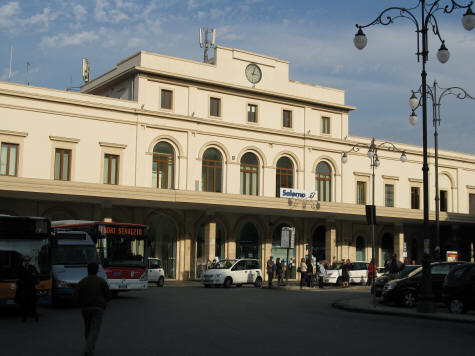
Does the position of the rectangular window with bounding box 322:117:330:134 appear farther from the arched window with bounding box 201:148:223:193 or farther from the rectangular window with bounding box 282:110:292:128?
the arched window with bounding box 201:148:223:193

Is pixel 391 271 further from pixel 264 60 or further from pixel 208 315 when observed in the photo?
pixel 264 60

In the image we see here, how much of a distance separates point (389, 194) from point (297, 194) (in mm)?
11738

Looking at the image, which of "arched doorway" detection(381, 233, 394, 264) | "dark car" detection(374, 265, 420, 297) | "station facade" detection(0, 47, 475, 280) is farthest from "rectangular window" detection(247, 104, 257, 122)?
"dark car" detection(374, 265, 420, 297)

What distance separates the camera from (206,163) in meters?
40.8

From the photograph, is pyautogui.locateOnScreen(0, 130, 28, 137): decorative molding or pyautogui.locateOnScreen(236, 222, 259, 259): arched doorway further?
pyautogui.locateOnScreen(236, 222, 259, 259): arched doorway

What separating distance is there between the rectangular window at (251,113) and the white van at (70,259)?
22.4 metres

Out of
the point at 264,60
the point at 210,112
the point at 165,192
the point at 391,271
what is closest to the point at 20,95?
the point at 165,192

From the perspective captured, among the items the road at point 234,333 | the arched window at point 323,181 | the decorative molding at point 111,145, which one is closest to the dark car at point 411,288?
the road at point 234,333

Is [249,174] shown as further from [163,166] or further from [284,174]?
[163,166]

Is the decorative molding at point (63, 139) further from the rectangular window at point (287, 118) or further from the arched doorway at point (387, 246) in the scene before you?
the arched doorway at point (387, 246)

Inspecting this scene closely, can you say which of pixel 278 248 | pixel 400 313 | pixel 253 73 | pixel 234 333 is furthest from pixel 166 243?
pixel 234 333

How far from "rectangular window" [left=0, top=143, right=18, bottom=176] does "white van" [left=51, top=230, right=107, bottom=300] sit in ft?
43.8

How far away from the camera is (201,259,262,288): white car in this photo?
32.9 meters

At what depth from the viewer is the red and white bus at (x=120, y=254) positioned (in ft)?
77.0
